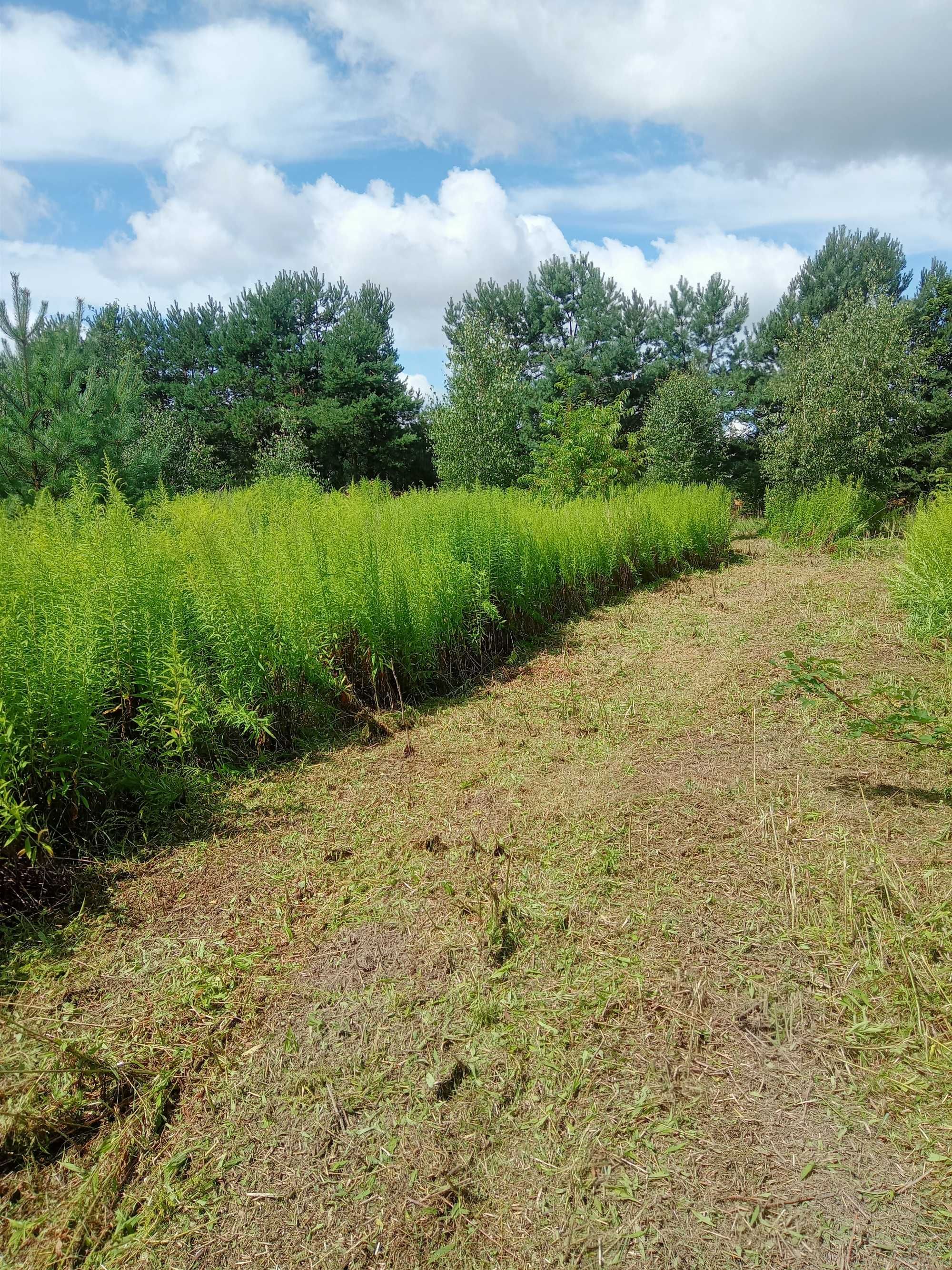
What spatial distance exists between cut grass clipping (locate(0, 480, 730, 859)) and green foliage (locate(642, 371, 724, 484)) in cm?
1544

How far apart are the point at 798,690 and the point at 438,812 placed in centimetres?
263

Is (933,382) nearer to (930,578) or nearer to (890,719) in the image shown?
(930,578)

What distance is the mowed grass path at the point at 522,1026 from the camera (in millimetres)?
1437

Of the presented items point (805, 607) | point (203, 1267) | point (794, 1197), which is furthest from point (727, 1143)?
point (805, 607)

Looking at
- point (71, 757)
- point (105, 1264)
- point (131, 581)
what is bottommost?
point (105, 1264)

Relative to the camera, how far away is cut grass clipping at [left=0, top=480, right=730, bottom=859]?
2633 millimetres

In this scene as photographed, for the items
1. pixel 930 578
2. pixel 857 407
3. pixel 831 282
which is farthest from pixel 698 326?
pixel 930 578

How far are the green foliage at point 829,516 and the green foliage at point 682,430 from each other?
19.8 feet

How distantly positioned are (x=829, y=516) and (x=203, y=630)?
40.4 ft

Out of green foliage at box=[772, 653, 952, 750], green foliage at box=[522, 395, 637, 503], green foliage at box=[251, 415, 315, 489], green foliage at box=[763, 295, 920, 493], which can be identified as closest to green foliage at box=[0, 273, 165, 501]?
green foliage at box=[251, 415, 315, 489]

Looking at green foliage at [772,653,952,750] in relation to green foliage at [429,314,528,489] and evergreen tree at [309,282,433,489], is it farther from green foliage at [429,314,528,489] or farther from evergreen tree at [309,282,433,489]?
evergreen tree at [309,282,433,489]

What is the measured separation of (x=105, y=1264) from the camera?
1.38m

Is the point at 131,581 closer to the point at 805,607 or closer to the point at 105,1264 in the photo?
the point at 105,1264

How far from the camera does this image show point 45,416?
6.71 metres
